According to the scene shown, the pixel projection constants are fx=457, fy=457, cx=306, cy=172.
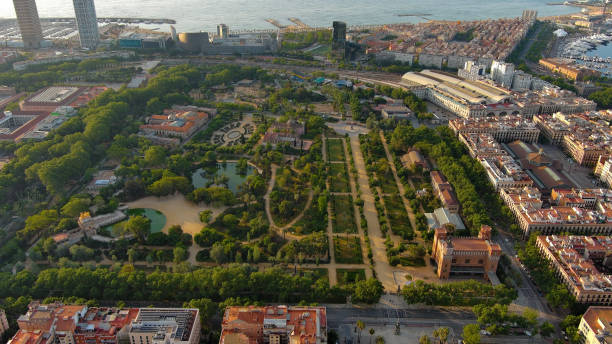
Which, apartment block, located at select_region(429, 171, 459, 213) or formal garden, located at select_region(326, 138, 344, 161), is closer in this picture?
apartment block, located at select_region(429, 171, 459, 213)

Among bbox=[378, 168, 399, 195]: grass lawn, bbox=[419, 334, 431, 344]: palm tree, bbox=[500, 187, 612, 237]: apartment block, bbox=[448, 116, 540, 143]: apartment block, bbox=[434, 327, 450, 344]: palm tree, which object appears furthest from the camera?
bbox=[448, 116, 540, 143]: apartment block

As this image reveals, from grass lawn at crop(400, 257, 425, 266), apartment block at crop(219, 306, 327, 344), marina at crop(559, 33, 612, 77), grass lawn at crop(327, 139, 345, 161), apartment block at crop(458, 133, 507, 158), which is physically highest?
marina at crop(559, 33, 612, 77)

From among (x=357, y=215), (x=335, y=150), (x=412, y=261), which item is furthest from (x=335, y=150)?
(x=412, y=261)

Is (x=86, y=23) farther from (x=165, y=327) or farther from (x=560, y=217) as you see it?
(x=560, y=217)

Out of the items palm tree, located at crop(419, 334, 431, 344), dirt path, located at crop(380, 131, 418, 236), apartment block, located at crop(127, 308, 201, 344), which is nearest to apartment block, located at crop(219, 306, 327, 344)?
apartment block, located at crop(127, 308, 201, 344)

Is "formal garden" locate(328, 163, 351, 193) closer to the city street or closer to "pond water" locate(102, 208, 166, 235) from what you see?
"pond water" locate(102, 208, 166, 235)

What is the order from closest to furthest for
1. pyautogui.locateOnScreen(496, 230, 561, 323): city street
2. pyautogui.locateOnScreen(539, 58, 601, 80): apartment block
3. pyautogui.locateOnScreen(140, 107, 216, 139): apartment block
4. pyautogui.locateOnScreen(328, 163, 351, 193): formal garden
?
pyautogui.locateOnScreen(496, 230, 561, 323): city street, pyautogui.locateOnScreen(328, 163, 351, 193): formal garden, pyautogui.locateOnScreen(140, 107, 216, 139): apartment block, pyautogui.locateOnScreen(539, 58, 601, 80): apartment block
